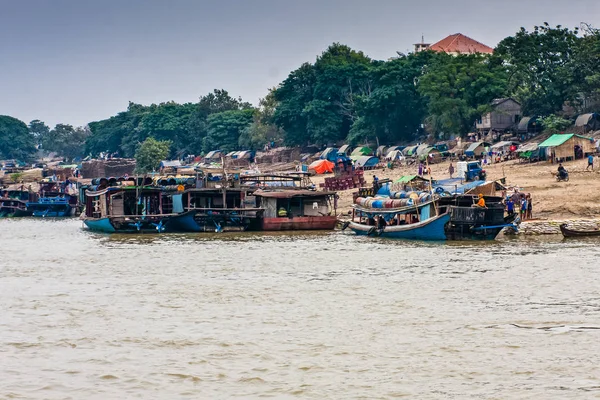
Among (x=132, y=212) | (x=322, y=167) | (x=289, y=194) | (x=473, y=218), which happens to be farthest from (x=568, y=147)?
(x=132, y=212)

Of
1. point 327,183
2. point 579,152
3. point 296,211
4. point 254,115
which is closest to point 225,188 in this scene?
point 296,211

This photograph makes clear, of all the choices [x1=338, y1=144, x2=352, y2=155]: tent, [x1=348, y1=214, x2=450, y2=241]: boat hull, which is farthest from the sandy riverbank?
[x1=338, y1=144, x2=352, y2=155]: tent

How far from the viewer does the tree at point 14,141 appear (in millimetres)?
156125

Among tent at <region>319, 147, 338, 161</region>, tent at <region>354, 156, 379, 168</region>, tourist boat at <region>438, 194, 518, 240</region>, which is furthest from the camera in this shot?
tent at <region>319, 147, 338, 161</region>

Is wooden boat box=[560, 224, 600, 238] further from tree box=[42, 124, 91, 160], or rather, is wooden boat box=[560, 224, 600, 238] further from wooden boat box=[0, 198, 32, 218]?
tree box=[42, 124, 91, 160]

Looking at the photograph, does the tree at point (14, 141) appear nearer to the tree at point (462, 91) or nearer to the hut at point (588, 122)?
the tree at point (462, 91)

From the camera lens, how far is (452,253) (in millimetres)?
32062

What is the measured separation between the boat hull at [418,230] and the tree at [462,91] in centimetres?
2755

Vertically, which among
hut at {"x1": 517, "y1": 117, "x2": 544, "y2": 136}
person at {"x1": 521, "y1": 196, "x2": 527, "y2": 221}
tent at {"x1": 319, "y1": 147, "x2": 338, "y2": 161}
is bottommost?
person at {"x1": 521, "y1": 196, "x2": 527, "y2": 221}

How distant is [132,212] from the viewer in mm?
46625

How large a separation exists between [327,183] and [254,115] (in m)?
47.8

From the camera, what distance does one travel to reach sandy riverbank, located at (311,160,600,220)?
39.3 meters

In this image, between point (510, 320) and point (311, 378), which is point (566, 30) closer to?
point (510, 320)

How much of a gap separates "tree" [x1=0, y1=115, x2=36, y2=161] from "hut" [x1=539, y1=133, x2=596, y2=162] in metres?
118
